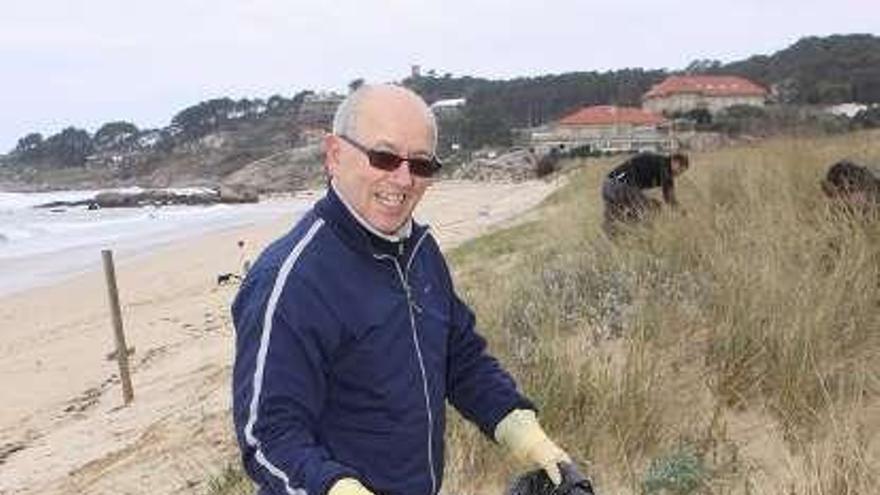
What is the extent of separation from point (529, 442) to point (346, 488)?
55cm

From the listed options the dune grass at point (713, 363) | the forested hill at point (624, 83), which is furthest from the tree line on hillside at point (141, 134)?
the dune grass at point (713, 363)

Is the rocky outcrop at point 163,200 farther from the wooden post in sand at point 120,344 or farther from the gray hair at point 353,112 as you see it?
the gray hair at point 353,112

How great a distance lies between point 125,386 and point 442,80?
498ft

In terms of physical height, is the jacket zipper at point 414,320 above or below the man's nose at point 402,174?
below

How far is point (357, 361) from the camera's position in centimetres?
222

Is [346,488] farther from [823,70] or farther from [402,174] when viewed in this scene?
[823,70]

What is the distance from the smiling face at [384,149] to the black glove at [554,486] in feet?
1.88

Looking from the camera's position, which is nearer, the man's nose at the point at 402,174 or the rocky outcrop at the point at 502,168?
the man's nose at the point at 402,174

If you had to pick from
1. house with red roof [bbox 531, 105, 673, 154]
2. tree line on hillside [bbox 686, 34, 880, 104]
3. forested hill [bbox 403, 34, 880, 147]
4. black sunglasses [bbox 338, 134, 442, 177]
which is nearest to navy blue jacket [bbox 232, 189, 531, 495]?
black sunglasses [bbox 338, 134, 442, 177]

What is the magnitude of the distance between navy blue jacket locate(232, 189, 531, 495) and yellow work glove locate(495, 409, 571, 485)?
16cm

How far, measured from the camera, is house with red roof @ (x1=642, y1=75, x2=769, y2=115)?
3287 inches

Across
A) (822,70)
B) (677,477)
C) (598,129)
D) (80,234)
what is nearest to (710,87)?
(598,129)

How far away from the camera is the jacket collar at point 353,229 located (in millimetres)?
2240

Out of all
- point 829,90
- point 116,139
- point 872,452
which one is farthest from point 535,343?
point 116,139
